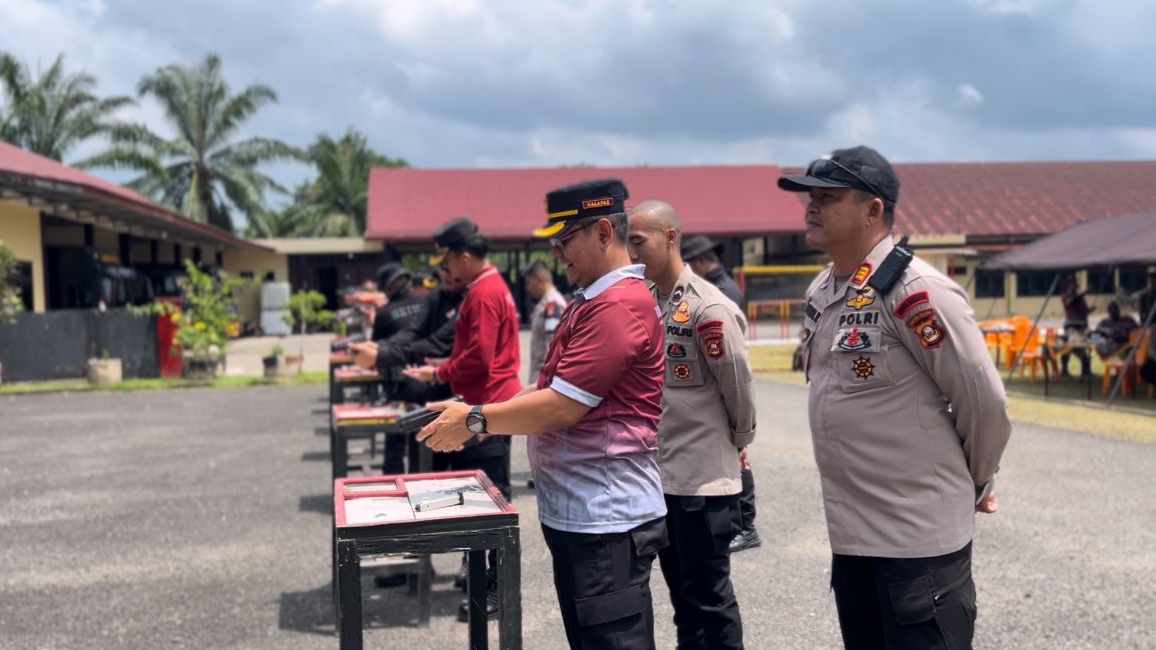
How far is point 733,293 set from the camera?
5.57 metres

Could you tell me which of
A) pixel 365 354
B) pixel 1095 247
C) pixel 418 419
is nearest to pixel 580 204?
pixel 418 419

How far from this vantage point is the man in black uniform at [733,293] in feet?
13.8

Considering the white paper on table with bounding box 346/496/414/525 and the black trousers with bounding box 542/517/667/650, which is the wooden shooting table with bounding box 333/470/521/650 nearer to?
the white paper on table with bounding box 346/496/414/525

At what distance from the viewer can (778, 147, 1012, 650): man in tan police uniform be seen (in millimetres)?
2711

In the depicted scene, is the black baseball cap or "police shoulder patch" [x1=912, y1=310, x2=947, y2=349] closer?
"police shoulder patch" [x1=912, y1=310, x2=947, y2=349]

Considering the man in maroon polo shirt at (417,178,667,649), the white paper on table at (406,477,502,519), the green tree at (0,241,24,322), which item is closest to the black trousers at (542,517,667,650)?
the man in maroon polo shirt at (417,178,667,649)

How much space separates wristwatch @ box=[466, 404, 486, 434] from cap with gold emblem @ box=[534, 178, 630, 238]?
592 millimetres

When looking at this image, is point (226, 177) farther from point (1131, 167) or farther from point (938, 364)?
point (938, 364)

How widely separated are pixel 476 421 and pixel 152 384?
16028mm

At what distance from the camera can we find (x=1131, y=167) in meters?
40.9

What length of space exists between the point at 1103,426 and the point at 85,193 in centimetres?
1550

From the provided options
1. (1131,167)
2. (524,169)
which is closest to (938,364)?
(524,169)

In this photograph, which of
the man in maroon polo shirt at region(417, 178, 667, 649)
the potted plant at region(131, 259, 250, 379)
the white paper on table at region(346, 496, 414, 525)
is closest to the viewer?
the man in maroon polo shirt at region(417, 178, 667, 649)

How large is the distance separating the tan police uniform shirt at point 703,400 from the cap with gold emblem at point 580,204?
94 centimetres
